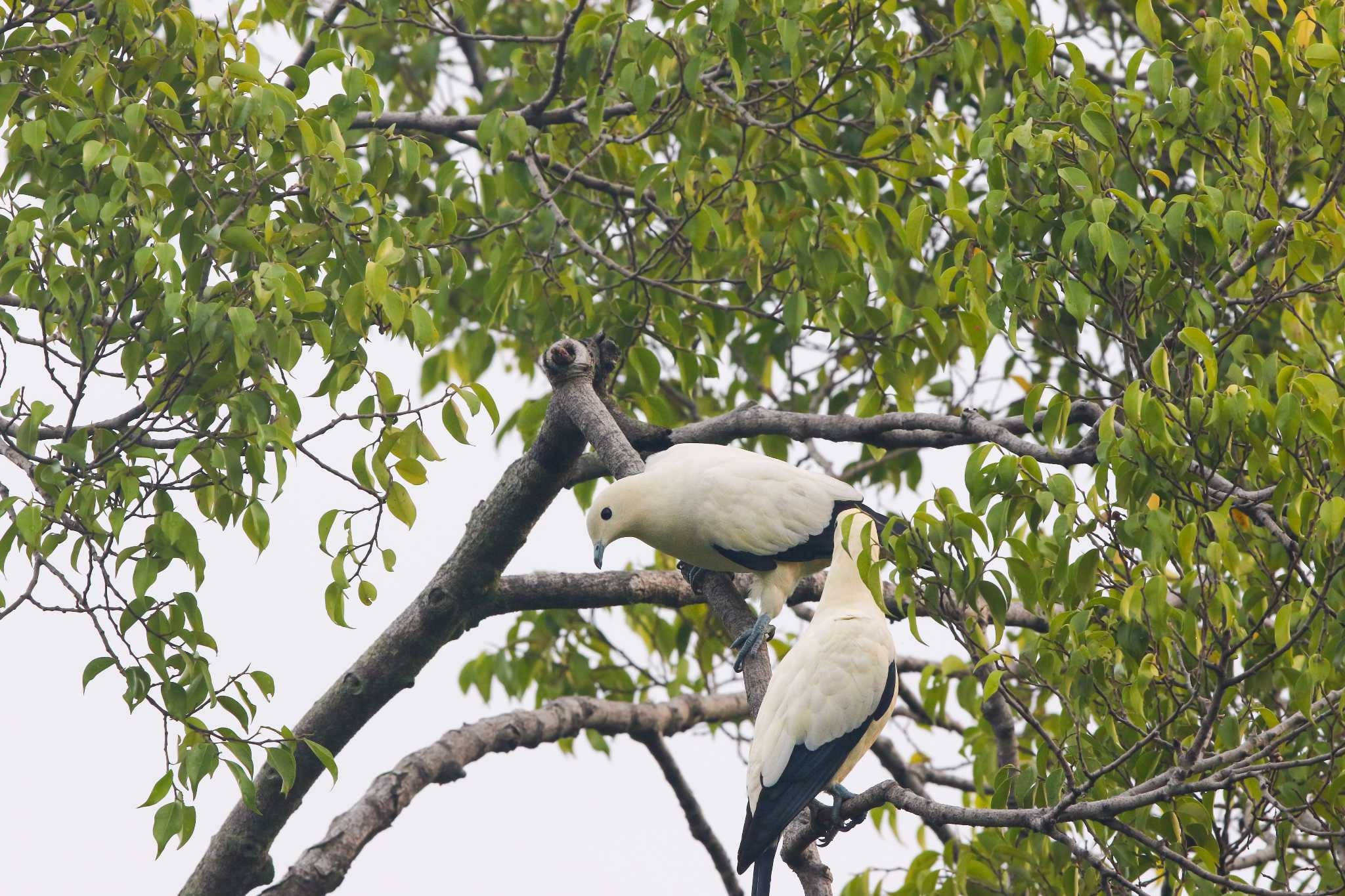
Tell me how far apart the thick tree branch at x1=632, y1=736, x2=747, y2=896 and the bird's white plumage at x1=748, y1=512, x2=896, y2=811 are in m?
1.81

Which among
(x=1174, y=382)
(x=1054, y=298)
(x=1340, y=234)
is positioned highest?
(x=1340, y=234)

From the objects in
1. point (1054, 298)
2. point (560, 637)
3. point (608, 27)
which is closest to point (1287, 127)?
point (1054, 298)

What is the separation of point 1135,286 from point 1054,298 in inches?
8.4

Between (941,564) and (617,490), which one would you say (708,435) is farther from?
(941,564)

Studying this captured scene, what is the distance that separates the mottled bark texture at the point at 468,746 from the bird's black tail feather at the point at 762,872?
139cm

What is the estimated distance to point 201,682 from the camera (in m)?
3.36

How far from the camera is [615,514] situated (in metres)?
4.50

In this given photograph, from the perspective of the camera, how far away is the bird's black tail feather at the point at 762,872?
3.62m

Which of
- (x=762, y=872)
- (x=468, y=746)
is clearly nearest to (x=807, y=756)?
(x=762, y=872)

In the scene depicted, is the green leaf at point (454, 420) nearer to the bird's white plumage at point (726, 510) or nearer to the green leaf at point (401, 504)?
the green leaf at point (401, 504)

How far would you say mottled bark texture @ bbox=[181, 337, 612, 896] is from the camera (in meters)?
4.22

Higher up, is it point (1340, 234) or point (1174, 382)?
point (1340, 234)

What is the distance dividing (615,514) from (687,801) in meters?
1.69

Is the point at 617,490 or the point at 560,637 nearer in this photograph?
the point at 617,490
